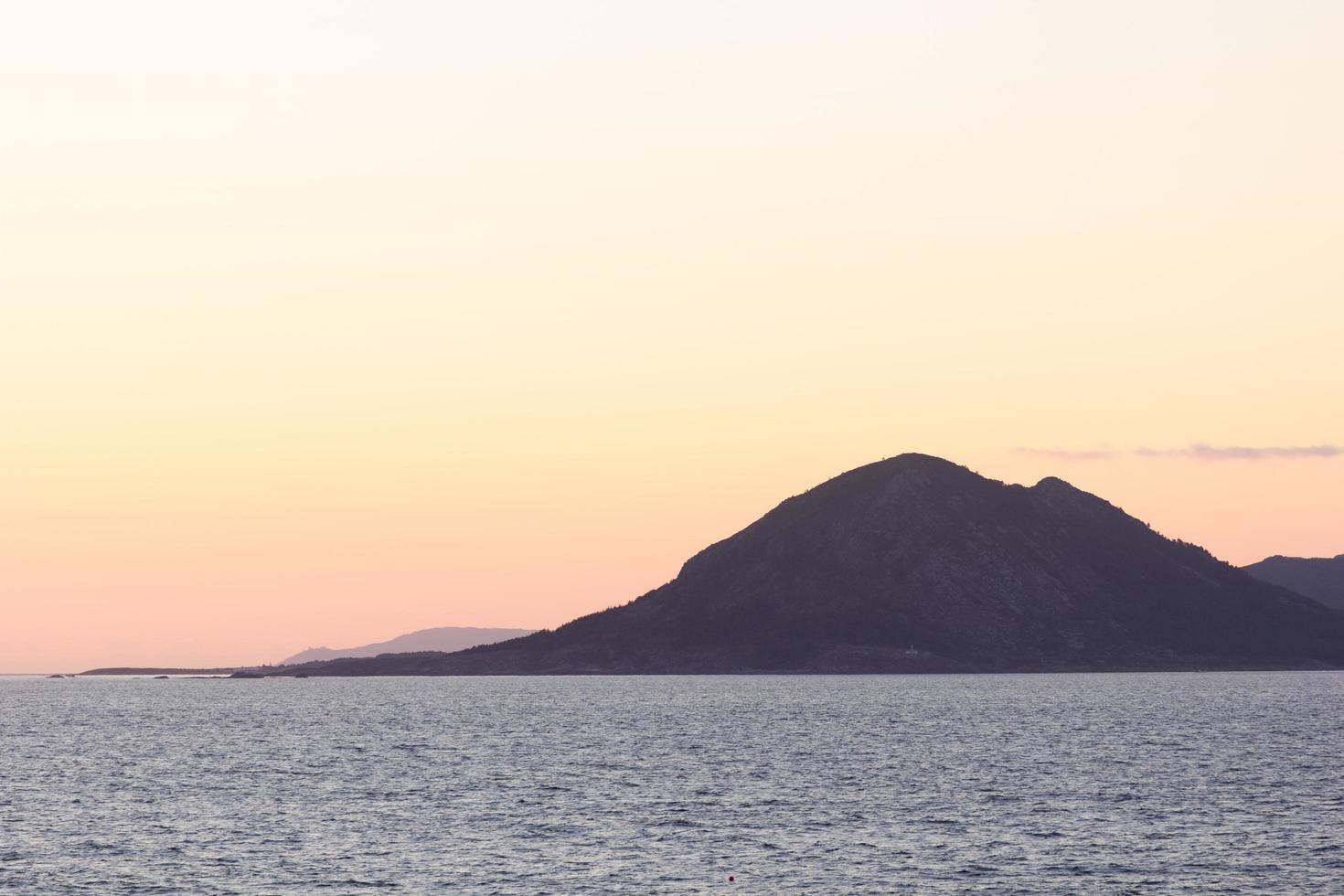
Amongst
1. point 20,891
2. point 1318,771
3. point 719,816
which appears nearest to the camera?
point 20,891

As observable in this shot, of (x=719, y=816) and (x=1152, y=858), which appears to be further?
(x=719, y=816)

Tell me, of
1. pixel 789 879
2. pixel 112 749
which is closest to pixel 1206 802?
pixel 789 879

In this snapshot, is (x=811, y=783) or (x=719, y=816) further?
(x=811, y=783)

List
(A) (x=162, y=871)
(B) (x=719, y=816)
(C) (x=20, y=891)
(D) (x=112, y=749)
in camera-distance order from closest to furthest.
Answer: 1. (C) (x=20, y=891)
2. (A) (x=162, y=871)
3. (B) (x=719, y=816)
4. (D) (x=112, y=749)

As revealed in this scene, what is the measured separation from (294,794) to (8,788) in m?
26.4

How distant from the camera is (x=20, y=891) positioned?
84.1 metres

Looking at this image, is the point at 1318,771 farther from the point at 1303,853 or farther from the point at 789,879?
the point at 789,879

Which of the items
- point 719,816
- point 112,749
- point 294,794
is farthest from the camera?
point 112,749

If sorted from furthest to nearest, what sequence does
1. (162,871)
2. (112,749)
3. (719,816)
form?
(112,749) → (719,816) → (162,871)

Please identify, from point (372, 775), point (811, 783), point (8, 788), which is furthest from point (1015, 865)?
point (8, 788)

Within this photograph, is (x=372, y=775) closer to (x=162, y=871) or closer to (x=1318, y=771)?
(x=162, y=871)

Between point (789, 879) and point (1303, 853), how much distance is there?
31.1 metres

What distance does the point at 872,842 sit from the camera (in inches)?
3967

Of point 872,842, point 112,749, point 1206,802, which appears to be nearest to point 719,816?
point 872,842
